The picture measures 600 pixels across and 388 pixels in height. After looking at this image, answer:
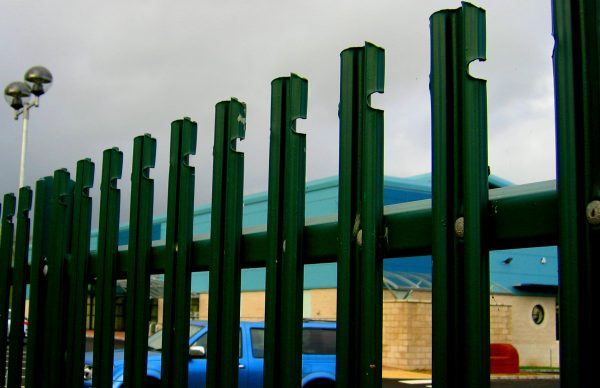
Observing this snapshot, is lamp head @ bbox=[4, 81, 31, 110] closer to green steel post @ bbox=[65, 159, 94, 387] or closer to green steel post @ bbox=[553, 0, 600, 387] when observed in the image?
green steel post @ bbox=[65, 159, 94, 387]

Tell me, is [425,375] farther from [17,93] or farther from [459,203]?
[459,203]

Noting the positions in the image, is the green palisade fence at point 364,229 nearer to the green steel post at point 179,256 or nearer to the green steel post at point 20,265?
the green steel post at point 179,256

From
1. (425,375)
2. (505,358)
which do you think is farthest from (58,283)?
(505,358)

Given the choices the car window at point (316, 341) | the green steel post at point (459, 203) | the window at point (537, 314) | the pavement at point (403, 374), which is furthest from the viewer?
the window at point (537, 314)

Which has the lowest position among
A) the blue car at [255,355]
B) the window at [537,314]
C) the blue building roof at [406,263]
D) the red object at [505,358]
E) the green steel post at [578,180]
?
the red object at [505,358]

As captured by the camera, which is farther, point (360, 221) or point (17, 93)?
point (17, 93)

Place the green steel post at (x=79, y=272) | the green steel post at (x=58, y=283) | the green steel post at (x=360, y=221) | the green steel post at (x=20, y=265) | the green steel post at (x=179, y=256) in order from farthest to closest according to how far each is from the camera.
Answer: the green steel post at (x=20, y=265) → the green steel post at (x=58, y=283) → the green steel post at (x=79, y=272) → the green steel post at (x=179, y=256) → the green steel post at (x=360, y=221)

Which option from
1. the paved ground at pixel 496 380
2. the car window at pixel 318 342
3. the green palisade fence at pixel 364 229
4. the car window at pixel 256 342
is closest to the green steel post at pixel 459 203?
the green palisade fence at pixel 364 229

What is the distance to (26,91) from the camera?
737 inches

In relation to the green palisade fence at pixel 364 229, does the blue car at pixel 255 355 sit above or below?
below

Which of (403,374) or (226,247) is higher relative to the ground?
(226,247)

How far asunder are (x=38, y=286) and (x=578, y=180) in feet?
10.6

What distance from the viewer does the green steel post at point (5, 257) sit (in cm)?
456

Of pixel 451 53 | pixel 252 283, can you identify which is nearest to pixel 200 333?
pixel 451 53
